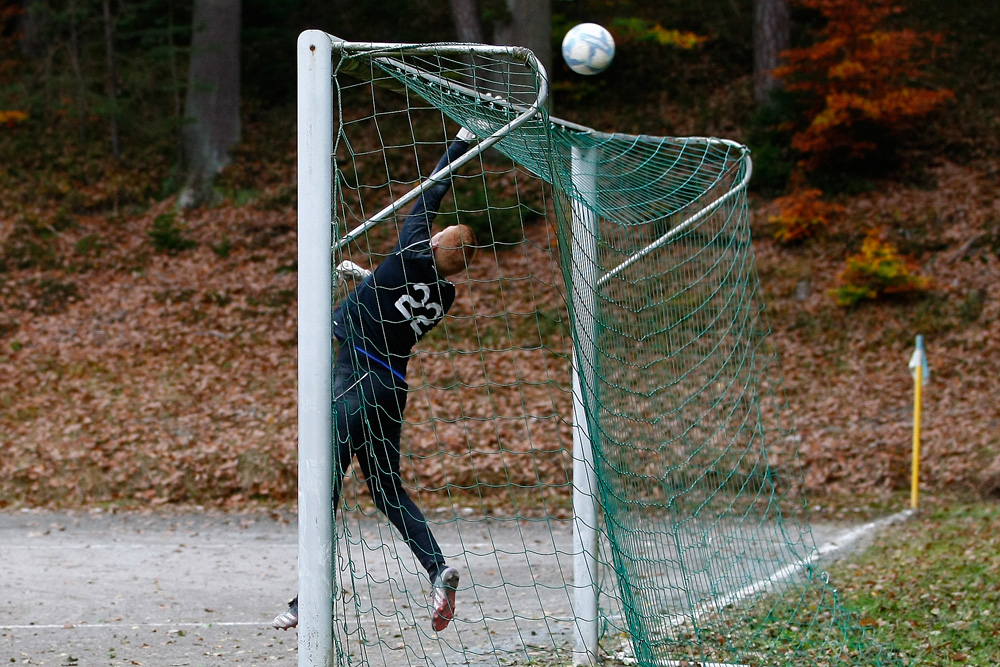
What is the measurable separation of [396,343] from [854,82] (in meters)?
12.7

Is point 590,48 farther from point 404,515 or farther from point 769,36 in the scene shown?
point 769,36

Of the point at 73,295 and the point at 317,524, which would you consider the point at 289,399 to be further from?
the point at 317,524

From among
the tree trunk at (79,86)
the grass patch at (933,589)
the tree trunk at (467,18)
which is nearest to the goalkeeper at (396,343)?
the grass patch at (933,589)

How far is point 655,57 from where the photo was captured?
1977cm

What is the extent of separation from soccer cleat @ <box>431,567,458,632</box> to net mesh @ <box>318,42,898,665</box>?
230mm

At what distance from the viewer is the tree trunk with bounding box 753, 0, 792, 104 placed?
56.7ft

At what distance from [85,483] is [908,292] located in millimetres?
10703

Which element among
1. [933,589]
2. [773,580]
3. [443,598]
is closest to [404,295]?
[443,598]

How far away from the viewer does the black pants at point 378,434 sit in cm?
404

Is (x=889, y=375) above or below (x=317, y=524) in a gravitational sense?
below

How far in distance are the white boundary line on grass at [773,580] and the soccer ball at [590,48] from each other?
8.35 feet

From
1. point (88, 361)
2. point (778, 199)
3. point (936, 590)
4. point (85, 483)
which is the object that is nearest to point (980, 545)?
point (936, 590)

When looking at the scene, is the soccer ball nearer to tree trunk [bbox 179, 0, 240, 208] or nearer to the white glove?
the white glove

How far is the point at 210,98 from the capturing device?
1722cm
